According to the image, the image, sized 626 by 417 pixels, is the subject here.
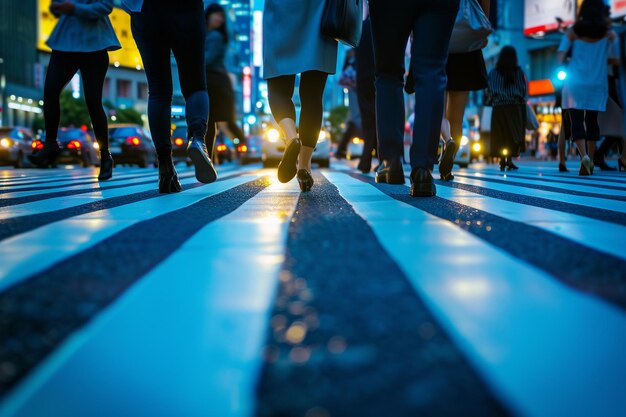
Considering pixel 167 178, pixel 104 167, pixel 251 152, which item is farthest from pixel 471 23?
pixel 251 152

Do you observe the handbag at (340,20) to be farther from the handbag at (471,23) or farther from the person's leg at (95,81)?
the person's leg at (95,81)

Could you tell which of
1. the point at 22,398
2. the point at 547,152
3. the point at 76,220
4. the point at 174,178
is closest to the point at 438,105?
the point at 174,178

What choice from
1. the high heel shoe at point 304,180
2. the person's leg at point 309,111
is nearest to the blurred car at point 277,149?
the person's leg at point 309,111

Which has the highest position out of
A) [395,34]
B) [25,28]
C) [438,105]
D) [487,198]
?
[25,28]

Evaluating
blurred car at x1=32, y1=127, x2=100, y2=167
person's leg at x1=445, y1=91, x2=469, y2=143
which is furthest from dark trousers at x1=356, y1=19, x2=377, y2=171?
blurred car at x1=32, y1=127, x2=100, y2=167

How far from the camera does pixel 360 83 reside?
872cm

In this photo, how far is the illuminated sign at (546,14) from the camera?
1780 inches

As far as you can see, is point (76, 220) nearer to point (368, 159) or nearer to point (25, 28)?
point (368, 159)

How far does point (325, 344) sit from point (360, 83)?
8.02 metres

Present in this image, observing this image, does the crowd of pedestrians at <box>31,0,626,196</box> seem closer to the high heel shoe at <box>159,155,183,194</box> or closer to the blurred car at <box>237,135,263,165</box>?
the high heel shoe at <box>159,155,183,194</box>

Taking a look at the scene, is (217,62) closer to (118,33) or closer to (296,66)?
(296,66)

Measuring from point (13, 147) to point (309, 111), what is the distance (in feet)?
51.0

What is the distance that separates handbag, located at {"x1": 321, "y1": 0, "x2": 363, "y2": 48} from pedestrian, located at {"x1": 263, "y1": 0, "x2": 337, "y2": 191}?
0.29ft

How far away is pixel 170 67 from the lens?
4445 mm
